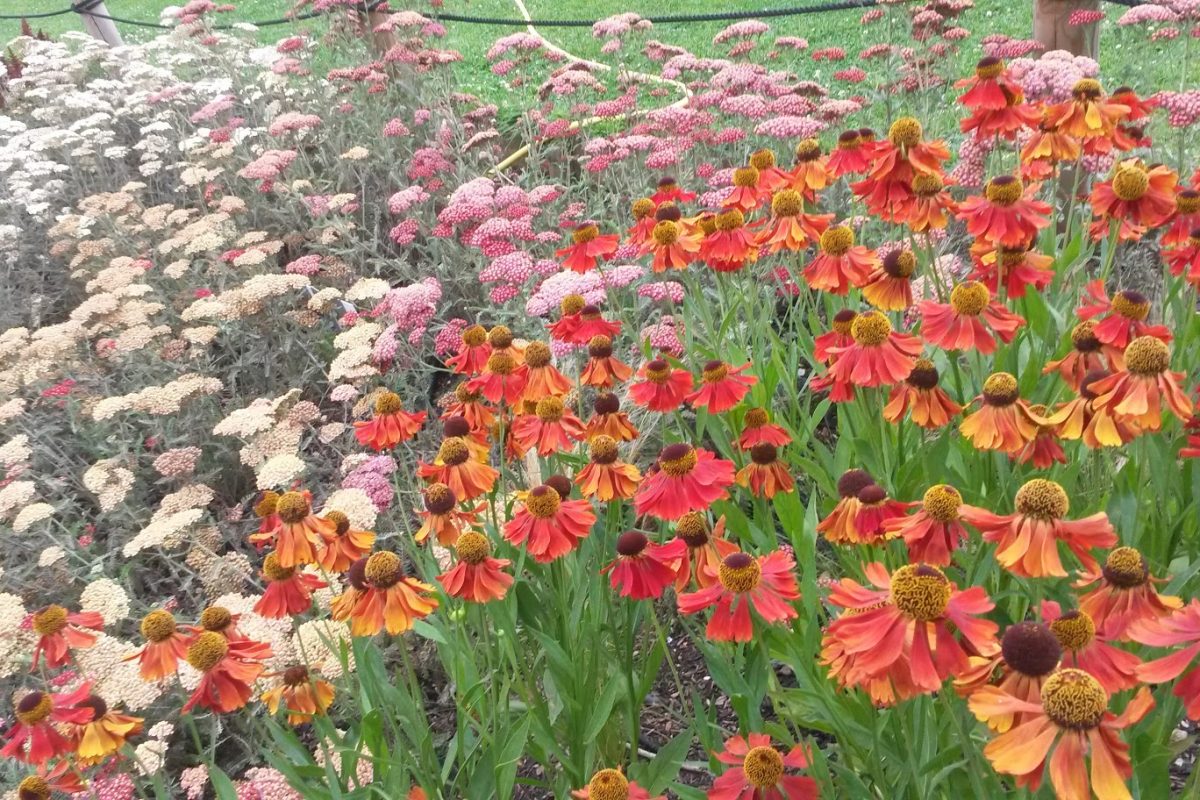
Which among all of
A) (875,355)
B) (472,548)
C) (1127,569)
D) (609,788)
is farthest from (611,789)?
(875,355)

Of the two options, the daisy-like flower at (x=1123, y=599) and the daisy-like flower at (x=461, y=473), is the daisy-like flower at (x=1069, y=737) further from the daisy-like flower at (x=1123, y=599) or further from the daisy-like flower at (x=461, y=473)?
the daisy-like flower at (x=461, y=473)

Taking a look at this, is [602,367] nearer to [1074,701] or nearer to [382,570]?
[382,570]

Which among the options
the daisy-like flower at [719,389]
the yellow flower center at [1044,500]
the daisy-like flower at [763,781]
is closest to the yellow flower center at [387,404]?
the daisy-like flower at [719,389]

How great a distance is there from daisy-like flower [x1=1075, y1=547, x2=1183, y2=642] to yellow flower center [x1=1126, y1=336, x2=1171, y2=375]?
0.25 metres

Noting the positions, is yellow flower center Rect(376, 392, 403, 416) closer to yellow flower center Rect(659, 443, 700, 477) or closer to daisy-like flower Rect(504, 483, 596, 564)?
daisy-like flower Rect(504, 483, 596, 564)

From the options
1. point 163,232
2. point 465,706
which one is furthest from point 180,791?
point 163,232

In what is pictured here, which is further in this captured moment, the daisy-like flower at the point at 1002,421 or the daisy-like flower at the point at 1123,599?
the daisy-like flower at the point at 1002,421

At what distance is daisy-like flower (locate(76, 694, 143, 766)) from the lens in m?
1.36

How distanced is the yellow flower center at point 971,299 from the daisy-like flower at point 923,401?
0.10m

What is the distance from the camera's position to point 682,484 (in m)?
1.39

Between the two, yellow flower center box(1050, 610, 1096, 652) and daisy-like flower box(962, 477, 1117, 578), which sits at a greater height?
daisy-like flower box(962, 477, 1117, 578)

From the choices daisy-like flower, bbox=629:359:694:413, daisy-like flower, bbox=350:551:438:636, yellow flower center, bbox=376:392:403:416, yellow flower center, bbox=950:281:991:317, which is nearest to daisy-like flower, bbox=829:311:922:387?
yellow flower center, bbox=950:281:991:317

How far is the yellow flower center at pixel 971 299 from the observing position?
145 centimetres

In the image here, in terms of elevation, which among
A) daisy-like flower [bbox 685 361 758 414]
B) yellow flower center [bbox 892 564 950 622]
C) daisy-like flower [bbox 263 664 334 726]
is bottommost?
daisy-like flower [bbox 263 664 334 726]
